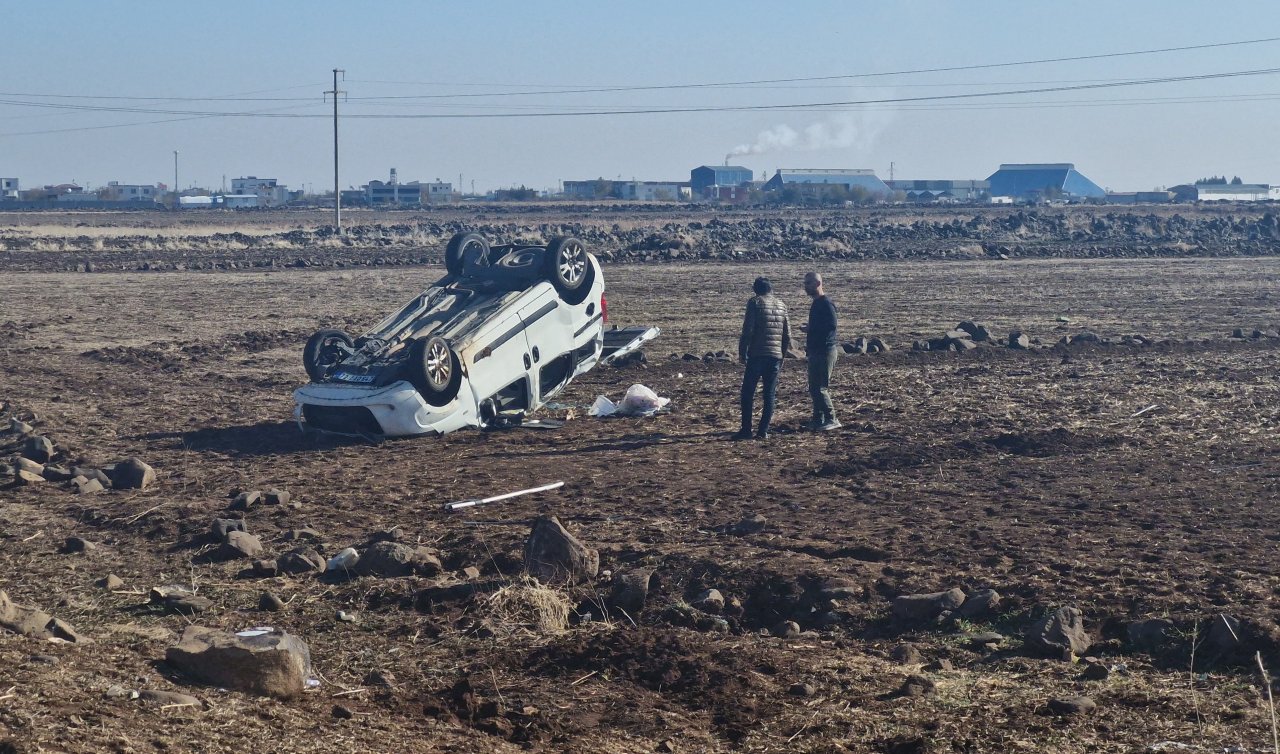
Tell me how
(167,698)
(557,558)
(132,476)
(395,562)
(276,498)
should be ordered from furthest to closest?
(132,476), (276,498), (395,562), (557,558), (167,698)

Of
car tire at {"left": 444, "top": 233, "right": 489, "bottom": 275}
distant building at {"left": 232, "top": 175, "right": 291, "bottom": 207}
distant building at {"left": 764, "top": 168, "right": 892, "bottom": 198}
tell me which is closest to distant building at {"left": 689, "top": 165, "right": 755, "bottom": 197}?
distant building at {"left": 764, "top": 168, "right": 892, "bottom": 198}

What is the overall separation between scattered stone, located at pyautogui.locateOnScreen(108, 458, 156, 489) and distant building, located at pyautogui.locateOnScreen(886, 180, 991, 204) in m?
137

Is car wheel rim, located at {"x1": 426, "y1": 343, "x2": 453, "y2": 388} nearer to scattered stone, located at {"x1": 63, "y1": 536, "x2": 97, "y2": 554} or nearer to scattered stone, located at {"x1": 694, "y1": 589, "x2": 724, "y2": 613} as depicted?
scattered stone, located at {"x1": 63, "y1": 536, "x2": 97, "y2": 554}

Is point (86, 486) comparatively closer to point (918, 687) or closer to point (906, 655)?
point (906, 655)

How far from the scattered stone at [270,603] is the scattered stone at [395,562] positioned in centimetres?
73

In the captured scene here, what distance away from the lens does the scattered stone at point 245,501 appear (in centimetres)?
1098

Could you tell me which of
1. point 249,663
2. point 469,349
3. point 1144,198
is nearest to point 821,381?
point 469,349

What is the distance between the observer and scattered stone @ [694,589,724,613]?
8.07 metres

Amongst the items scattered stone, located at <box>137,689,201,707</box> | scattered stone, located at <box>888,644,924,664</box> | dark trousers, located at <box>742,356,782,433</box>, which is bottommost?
scattered stone, located at <box>888,644,924,664</box>

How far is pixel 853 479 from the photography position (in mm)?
11648

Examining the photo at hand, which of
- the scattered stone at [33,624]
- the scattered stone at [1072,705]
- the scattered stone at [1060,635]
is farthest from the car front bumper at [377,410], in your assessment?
the scattered stone at [1072,705]

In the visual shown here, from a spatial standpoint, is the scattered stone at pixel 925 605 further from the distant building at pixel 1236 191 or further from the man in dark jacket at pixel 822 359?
the distant building at pixel 1236 191

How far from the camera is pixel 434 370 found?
13867 millimetres

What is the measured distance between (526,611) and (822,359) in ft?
22.9
